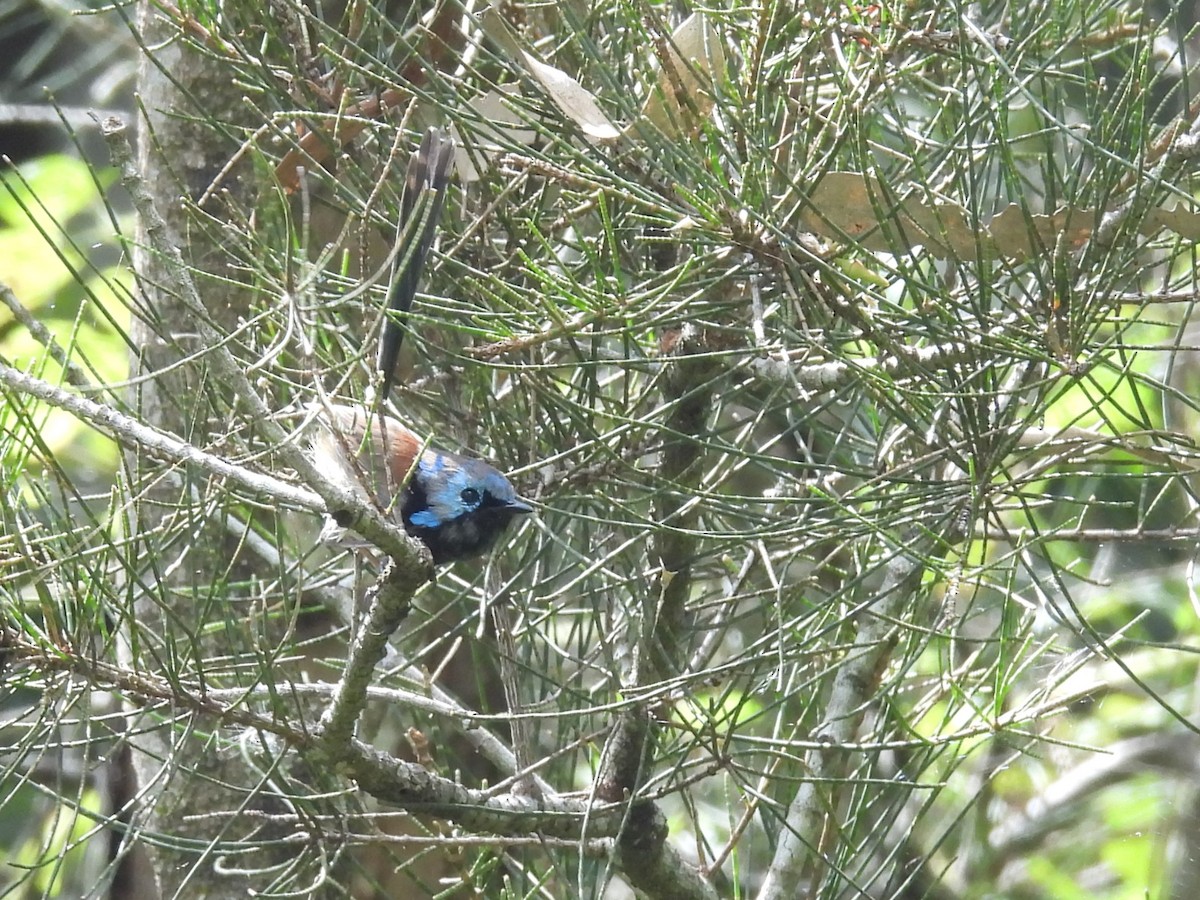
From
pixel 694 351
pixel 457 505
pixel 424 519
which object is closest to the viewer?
pixel 694 351

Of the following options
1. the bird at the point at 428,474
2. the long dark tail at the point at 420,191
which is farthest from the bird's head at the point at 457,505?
the long dark tail at the point at 420,191

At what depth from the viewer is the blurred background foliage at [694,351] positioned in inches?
58.9

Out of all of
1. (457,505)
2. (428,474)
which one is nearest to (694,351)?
(457,505)

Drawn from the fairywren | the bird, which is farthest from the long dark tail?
the fairywren

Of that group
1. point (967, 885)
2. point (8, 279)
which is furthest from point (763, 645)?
point (8, 279)

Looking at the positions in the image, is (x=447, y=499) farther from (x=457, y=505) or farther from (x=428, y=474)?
(x=428, y=474)

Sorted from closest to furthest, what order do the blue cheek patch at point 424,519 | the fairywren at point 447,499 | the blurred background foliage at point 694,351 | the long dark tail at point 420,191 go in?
the blurred background foliage at point 694,351
the long dark tail at point 420,191
the fairywren at point 447,499
the blue cheek patch at point 424,519

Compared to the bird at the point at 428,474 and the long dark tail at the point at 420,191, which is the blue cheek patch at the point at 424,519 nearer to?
the bird at the point at 428,474

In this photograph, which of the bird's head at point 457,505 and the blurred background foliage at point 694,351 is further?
the bird's head at point 457,505

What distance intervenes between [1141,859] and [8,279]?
184 inches

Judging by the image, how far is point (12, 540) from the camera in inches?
69.3

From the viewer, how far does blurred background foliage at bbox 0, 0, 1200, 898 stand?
1.50 metres

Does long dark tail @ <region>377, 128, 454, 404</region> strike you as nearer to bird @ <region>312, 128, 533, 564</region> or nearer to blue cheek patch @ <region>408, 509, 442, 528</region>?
bird @ <region>312, 128, 533, 564</region>

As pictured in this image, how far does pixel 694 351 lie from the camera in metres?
1.97
